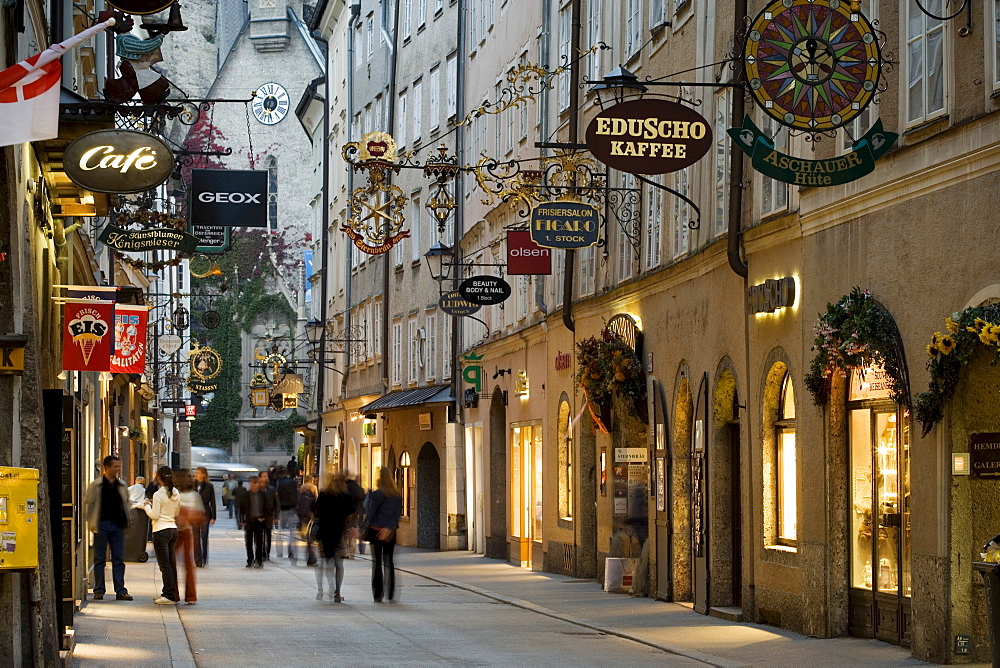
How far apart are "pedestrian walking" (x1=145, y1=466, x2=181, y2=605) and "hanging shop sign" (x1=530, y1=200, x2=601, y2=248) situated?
548 cm

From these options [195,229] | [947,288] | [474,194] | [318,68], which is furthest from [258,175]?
[318,68]

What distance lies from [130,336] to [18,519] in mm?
14916

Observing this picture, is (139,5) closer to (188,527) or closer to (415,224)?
(188,527)

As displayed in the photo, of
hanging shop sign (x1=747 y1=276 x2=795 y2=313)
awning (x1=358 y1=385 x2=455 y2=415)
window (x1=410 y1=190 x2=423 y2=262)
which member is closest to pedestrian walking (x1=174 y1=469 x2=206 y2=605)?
hanging shop sign (x1=747 y1=276 x2=795 y2=313)

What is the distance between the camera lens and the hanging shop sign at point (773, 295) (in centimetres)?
1741

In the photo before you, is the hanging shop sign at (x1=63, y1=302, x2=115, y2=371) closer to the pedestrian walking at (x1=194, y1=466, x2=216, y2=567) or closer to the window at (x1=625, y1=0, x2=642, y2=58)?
the window at (x1=625, y1=0, x2=642, y2=58)

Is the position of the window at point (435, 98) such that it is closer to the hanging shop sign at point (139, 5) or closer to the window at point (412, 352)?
the window at point (412, 352)

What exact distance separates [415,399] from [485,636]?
71.2 feet

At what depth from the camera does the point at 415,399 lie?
128 feet

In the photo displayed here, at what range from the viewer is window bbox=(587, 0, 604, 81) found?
2634 cm

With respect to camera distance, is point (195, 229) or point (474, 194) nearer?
point (195, 229)

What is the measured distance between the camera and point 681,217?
21750 mm

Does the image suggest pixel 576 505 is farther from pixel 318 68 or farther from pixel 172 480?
pixel 318 68

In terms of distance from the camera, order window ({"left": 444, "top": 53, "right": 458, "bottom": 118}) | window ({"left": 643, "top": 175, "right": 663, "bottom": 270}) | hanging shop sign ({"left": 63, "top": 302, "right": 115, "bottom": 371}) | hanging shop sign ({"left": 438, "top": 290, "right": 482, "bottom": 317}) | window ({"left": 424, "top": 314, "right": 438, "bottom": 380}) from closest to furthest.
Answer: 1. hanging shop sign ({"left": 63, "top": 302, "right": 115, "bottom": 371})
2. window ({"left": 643, "top": 175, "right": 663, "bottom": 270})
3. hanging shop sign ({"left": 438, "top": 290, "right": 482, "bottom": 317})
4. window ({"left": 444, "top": 53, "right": 458, "bottom": 118})
5. window ({"left": 424, "top": 314, "right": 438, "bottom": 380})
